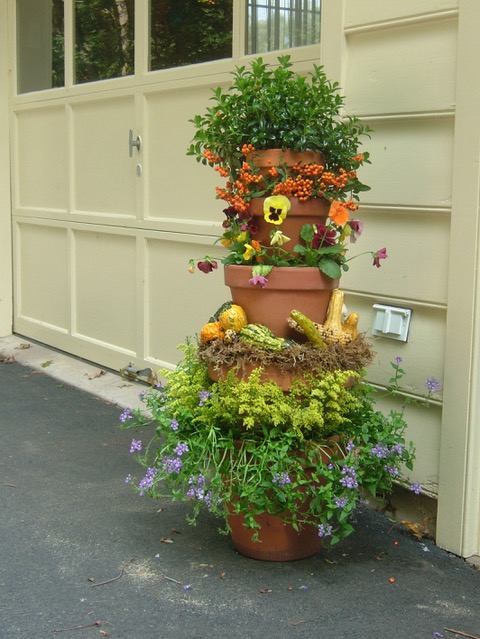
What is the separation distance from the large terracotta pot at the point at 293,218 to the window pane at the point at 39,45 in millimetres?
3845

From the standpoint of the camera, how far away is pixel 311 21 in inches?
171

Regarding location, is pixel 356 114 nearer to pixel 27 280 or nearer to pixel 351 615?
pixel 351 615

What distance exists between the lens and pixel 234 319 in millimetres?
3205

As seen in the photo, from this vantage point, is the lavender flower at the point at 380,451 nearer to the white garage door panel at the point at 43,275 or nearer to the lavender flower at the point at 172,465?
the lavender flower at the point at 172,465

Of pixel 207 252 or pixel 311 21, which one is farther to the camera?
pixel 207 252

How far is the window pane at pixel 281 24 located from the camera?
14.3 feet

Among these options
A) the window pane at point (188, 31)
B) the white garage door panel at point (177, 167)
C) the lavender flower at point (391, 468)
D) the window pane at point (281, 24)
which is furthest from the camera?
the white garage door panel at point (177, 167)

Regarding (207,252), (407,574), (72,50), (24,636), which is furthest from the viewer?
(72,50)

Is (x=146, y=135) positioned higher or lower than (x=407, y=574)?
higher

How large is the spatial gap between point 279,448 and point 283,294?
54cm

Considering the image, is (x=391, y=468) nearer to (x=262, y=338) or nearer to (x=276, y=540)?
(x=276, y=540)

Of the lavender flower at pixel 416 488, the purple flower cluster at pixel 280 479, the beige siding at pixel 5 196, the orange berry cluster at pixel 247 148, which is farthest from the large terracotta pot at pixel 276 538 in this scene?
the beige siding at pixel 5 196

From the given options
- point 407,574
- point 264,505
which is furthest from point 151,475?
point 407,574

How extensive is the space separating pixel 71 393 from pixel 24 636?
3.05 metres
